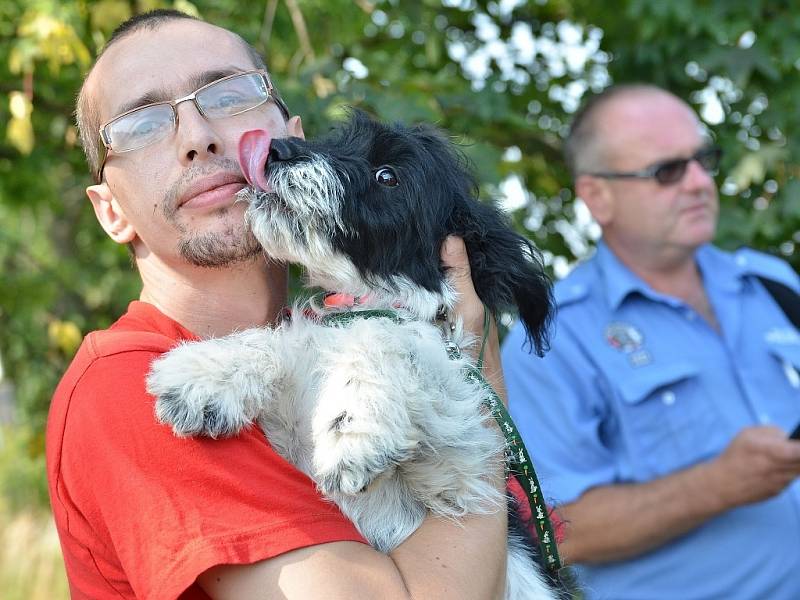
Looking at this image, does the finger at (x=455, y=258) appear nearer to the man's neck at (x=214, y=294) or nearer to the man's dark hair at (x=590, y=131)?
the man's neck at (x=214, y=294)

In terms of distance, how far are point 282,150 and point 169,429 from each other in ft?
2.59

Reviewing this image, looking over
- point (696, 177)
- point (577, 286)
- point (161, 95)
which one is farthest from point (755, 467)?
point (161, 95)

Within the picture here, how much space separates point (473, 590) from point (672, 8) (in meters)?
3.53

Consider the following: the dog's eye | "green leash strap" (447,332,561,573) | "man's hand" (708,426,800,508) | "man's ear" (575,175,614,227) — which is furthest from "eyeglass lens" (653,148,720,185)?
"green leash strap" (447,332,561,573)

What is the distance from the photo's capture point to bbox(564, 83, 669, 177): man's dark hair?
196 inches

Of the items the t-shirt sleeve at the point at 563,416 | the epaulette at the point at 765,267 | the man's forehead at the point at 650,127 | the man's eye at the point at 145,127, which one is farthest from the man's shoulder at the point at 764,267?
the man's eye at the point at 145,127

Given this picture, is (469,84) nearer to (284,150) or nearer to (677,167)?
(677,167)

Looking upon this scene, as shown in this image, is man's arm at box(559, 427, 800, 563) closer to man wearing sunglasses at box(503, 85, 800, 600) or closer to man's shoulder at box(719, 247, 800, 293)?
man wearing sunglasses at box(503, 85, 800, 600)

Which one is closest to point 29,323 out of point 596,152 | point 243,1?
point 243,1

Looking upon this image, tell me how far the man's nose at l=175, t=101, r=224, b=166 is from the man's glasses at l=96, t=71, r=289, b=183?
2 centimetres

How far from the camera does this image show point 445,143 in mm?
2744

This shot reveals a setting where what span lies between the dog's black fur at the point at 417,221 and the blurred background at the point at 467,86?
1176 mm

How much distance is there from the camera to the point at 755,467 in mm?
3727

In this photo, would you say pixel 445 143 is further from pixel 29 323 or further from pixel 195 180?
pixel 29 323
